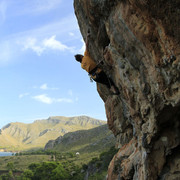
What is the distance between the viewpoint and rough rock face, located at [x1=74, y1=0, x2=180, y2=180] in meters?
6.40

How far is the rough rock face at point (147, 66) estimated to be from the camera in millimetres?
6402

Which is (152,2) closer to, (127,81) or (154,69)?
(154,69)

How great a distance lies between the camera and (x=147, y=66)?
7586 millimetres

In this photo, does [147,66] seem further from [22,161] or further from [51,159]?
[22,161]

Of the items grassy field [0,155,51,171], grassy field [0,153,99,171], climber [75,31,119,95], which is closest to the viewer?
climber [75,31,119,95]

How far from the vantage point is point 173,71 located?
21.4ft

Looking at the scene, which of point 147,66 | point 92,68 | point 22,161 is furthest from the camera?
point 22,161

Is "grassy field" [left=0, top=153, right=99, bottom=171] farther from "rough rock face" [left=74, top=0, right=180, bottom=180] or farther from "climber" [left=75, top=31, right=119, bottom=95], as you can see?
"rough rock face" [left=74, top=0, right=180, bottom=180]

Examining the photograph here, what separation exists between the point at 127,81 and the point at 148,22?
3123mm

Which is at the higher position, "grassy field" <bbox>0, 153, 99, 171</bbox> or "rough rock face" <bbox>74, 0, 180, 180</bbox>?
"rough rock face" <bbox>74, 0, 180, 180</bbox>

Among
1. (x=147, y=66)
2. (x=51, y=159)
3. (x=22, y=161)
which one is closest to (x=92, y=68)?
(x=147, y=66)

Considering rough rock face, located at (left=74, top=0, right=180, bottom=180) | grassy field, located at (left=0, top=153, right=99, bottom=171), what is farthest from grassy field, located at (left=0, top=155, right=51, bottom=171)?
rough rock face, located at (left=74, top=0, right=180, bottom=180)

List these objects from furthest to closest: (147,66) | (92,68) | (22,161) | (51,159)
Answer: (22,161) → (51,159) → (92,68) → (147,66)

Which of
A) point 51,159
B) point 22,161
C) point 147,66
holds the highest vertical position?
point 147,66
